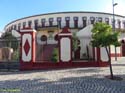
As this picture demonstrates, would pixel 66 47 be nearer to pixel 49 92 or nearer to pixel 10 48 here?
pixel 10 48

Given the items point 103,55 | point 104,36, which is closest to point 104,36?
point 104,36

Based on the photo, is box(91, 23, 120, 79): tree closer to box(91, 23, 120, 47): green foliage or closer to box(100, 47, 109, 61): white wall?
box(91, 23, 120, 47): green foliage

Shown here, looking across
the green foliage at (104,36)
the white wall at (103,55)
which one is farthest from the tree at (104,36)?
the white wall at (103,55)

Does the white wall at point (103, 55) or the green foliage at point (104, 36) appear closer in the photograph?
the green foliage at point (104, 36)

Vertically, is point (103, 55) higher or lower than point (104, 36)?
lower

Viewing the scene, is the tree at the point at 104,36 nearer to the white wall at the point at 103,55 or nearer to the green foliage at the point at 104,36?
the green foliage at the point at 104,36

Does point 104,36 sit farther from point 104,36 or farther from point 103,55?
point 103,55

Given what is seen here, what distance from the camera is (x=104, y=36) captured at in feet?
45.5

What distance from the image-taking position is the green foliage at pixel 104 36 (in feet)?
45.3

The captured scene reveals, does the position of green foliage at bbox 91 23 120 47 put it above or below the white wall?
above

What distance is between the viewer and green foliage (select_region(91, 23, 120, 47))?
13.8 m

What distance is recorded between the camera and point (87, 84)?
39.2 ft

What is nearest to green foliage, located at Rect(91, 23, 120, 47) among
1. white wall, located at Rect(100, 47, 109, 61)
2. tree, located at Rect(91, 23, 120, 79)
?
tree, located at Rect(91, 23, 120, 79)

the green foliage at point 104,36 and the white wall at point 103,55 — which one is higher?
the green foliage at point 104,36
